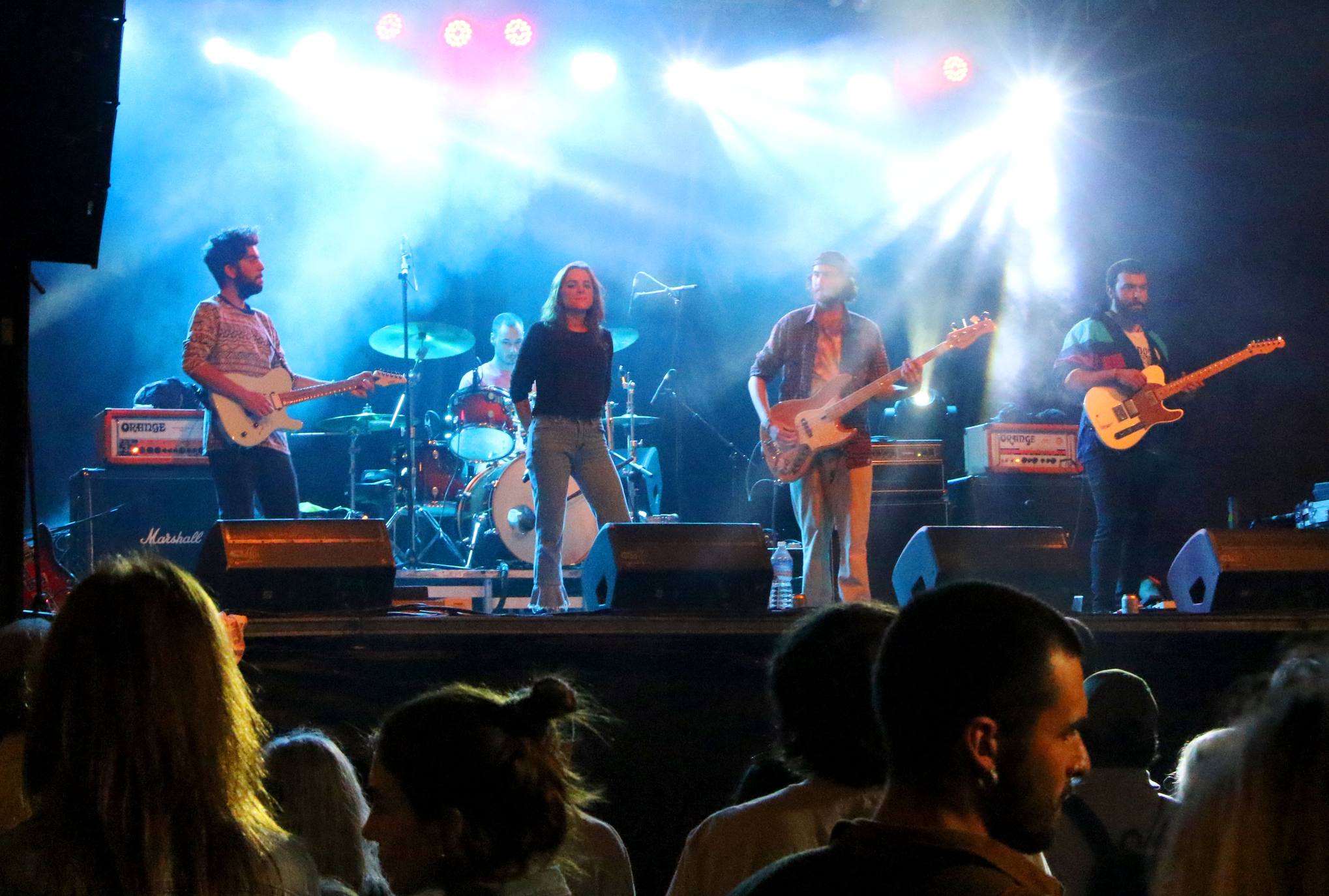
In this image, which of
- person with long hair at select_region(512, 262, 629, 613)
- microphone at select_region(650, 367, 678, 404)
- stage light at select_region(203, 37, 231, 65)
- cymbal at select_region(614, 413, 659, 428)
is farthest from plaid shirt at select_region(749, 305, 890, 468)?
stage light at select_region(203, 37, 231, 65)

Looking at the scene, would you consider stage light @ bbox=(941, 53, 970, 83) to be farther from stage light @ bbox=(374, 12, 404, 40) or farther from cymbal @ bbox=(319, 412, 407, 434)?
cymbal @ bbox=(319, 412, 407, 434)

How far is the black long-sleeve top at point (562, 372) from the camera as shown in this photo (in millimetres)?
7453

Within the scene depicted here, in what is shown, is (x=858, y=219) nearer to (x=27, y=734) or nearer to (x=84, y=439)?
(x=84, y=439)

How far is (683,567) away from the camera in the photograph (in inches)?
237

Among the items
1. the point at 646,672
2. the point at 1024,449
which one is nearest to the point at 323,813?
the point at 646,672

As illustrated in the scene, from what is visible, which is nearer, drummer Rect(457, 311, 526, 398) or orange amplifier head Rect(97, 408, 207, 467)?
orange amplifier head Rect(97, 408, 207, 467)

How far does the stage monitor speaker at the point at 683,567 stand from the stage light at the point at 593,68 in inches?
267

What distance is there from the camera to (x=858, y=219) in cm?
1241

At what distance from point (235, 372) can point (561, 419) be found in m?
1.88

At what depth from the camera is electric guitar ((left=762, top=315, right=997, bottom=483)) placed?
7.45 meters

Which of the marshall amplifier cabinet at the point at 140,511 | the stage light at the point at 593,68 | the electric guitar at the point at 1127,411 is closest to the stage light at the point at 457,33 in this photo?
the stage light at the point at 593,68

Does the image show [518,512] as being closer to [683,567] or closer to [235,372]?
[235,372]

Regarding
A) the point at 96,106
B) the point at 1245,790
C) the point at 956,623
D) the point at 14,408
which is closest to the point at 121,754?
the point at 956,623

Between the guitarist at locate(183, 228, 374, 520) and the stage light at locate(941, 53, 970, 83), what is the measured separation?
6537 millimetres
